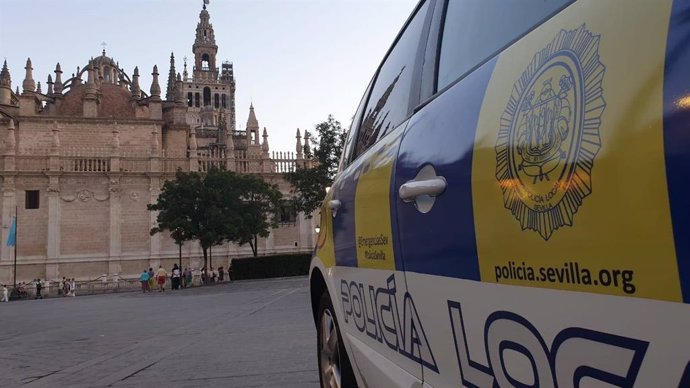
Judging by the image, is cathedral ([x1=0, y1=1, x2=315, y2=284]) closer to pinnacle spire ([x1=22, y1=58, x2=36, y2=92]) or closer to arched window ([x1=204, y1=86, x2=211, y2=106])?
pinnacle spire ([x1=22, y1=58, x2=36, y2=92])

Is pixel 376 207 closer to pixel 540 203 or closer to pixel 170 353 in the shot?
pixel 540 203

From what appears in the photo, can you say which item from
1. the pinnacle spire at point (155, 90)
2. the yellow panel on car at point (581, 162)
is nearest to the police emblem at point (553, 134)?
the yellow panel on car at point (581, 162)

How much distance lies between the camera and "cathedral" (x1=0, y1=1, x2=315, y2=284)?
45.7 meters

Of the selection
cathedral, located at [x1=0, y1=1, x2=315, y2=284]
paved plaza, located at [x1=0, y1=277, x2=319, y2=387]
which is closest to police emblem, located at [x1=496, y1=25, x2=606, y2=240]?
paved plaza, located at [x1=0, y1=277, x2=319, y2=387]

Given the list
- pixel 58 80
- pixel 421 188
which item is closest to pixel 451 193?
pixel 421 188

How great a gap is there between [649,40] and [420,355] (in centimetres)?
110

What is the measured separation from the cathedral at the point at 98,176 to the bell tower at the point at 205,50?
49.7 metres

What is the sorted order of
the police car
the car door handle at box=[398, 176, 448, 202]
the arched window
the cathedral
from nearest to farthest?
the police car, the car door handle at box=[398, 176, 448, 202], the cathedral, the arched window

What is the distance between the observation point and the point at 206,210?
3275cm

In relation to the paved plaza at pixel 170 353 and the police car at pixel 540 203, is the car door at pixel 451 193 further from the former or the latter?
the paved plaza at pixel 170 353

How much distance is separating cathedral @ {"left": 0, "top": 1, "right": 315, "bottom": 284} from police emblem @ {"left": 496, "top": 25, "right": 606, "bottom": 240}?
3618cm

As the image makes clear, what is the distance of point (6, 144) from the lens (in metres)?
48.5

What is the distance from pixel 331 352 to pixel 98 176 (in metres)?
49.3

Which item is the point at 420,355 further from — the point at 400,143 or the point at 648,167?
the point at 648,167
